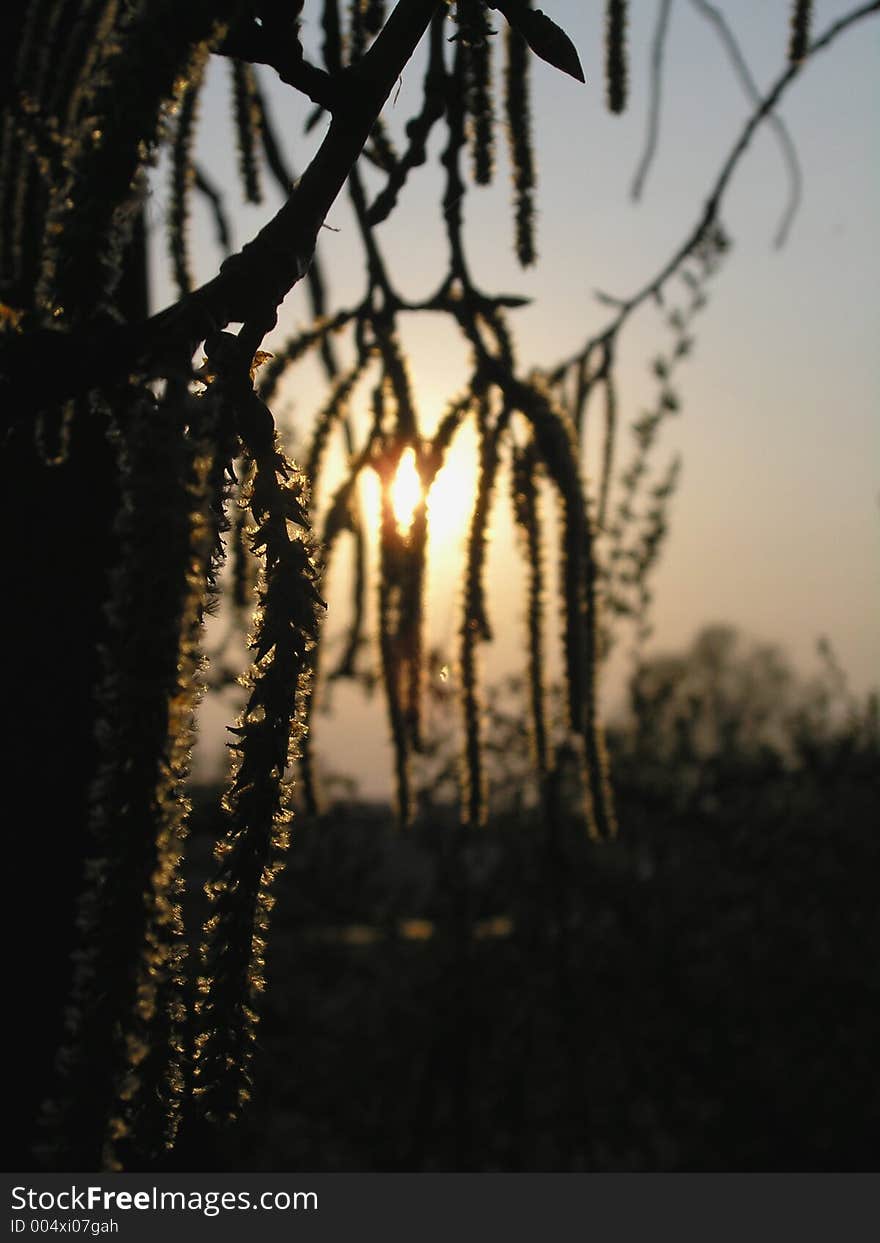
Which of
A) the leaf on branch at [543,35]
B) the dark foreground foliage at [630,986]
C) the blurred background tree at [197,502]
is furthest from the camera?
the dark foreground foliage at [630,986]

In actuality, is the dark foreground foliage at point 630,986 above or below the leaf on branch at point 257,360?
above

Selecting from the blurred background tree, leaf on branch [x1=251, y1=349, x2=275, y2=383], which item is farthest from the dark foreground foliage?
leaf on branch [x1=251, y1=349, x2=275, y2=383]

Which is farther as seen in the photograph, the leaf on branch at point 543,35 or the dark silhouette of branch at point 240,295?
the leaf on branch at point 543,35

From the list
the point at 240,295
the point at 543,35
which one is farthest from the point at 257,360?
the point at 543,35

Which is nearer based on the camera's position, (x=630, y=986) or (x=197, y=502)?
(x=197, y=502)

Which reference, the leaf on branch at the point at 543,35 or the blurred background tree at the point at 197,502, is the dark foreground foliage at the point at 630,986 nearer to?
the blurred background tree at the point at 197,502

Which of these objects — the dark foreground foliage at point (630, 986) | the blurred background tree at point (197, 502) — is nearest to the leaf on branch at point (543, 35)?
the blurred background tree at point (197, 502)

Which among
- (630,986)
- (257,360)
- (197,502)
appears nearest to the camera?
A: (197,502)

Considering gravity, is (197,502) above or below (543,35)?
below

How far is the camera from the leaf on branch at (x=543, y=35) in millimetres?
653

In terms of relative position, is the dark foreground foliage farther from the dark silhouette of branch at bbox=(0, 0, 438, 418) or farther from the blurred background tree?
the dark silhouette of branch at bbox=(0, 0, 438, 418)

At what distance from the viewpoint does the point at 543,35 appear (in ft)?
2.16

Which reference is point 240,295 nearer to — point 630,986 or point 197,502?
point 197,502

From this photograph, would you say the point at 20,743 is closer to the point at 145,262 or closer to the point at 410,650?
the point at 410,650
